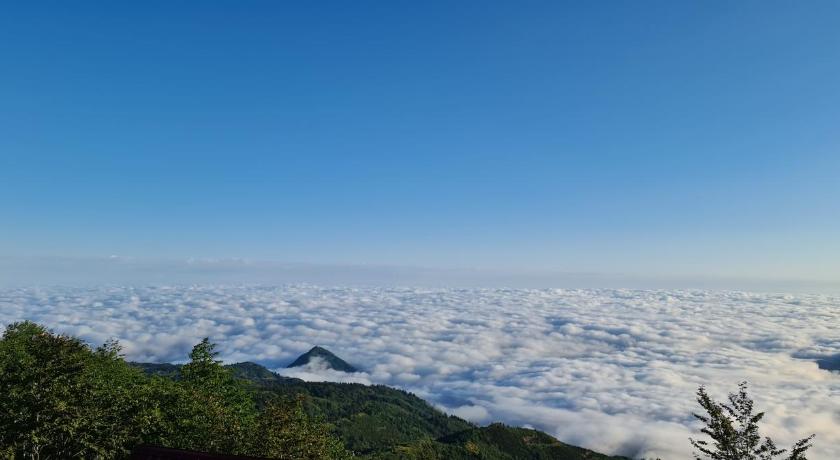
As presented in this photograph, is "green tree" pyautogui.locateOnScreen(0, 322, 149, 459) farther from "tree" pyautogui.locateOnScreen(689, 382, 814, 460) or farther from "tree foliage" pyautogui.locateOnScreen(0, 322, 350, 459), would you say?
"tree" pyautogui.locateOnScreen(689, 382, 814, 460)

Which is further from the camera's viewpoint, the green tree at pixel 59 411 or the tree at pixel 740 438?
Answer: the green tree at pixel 59 411

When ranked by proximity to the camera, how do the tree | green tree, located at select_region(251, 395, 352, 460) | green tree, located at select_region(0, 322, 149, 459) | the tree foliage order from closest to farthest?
the tree < green tree, located at select_region(0, 322, 149, 459) < the tree foliage < green tree, located at select_region(251, 395, 352, 460)

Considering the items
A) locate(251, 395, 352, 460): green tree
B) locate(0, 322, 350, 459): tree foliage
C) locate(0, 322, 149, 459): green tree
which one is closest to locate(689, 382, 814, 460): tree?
locate(251, 395, 352, 460): green tree

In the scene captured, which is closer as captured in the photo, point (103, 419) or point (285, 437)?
point (103, 419)

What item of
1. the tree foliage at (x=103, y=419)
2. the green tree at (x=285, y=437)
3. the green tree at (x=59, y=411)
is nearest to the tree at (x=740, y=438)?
the green tree at (x=285, y=437)

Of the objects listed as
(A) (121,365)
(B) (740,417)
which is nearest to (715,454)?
(B) (740,417)

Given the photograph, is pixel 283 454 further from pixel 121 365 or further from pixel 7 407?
pixel 121 365

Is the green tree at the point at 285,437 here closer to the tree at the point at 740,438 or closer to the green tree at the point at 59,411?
the green tree at the point at 59,411

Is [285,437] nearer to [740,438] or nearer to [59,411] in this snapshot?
[59,411]

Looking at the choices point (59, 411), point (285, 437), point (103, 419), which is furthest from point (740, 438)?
point (59, 411)

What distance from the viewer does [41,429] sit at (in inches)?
1068

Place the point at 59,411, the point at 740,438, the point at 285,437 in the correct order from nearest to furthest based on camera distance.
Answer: the point at 740,438 < the point at 59,411 < the point at 285,437

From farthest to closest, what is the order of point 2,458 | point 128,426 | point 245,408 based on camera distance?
point 245,408 → point 128,426 → point 2,458

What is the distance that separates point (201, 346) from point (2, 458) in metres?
32.9
